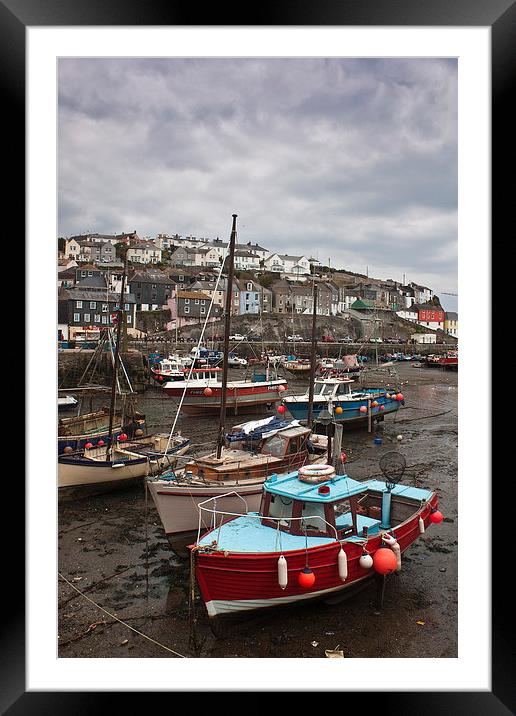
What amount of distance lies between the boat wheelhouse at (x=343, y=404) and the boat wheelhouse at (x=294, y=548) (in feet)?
27.2

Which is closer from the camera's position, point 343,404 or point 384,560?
point 384,560

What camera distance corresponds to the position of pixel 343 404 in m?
13.1

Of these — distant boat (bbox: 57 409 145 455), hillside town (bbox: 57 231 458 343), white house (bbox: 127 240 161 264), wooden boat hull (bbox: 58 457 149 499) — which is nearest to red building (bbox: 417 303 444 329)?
hillside town (bbox: 57 231 458 343)

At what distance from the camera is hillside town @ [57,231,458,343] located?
26672 millimetres

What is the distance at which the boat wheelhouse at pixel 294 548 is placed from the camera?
3654 millimetres

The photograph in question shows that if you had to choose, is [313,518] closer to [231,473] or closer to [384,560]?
[384,560]

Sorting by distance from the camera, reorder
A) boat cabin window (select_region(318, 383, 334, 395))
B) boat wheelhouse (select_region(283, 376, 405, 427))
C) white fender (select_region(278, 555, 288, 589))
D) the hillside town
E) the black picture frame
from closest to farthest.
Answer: the black picture frame → white fender (select_region(278, 555, 288, 589)) → boat wheelhouse (select_region(283, 376, 405, 427)) → boat cabin window (select_region(318, 383, 334, 395)) → the hillside town

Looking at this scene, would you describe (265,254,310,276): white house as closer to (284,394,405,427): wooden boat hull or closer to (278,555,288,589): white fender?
(284,394,405,427): wooden boat hull

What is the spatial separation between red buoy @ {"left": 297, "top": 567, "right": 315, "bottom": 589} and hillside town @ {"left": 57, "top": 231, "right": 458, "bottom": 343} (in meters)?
16.3

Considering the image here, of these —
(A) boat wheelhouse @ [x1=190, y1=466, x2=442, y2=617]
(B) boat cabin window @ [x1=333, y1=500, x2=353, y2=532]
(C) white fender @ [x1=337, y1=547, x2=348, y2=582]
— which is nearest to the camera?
(A) boat wheelhouse @ [x1=190, y1=466, x2=442, y2=617]

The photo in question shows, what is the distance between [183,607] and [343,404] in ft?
30.4
